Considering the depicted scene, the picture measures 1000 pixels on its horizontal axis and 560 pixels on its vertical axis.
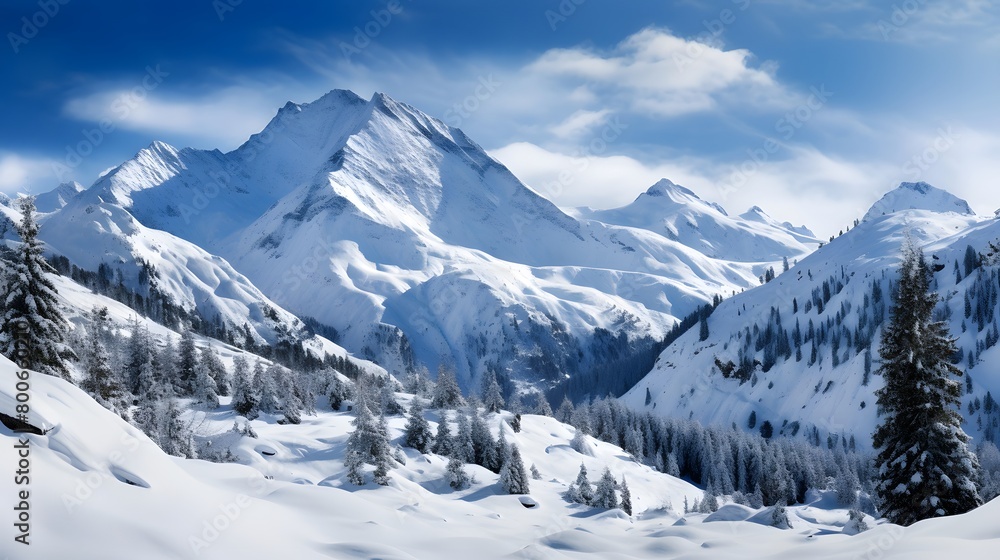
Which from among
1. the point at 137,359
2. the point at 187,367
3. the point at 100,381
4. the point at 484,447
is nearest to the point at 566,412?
the point at 484,447

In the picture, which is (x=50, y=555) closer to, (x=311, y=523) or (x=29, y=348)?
(x=311, y=523)

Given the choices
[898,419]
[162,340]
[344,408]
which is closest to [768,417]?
[344,408]

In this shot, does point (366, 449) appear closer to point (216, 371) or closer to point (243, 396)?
point (243, 396)

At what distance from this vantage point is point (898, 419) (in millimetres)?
26250

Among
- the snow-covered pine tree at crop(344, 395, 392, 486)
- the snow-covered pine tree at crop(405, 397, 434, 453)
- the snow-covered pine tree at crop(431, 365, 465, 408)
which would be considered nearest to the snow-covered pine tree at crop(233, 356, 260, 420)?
the snow-covered pine tree at crop(405, 397, 434, 453)

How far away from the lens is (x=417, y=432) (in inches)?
2667

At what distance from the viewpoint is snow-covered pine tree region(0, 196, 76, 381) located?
30922 mm

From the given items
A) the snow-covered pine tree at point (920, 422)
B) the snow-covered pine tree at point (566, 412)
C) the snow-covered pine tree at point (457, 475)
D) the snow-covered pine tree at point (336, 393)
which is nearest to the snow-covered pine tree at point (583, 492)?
the snow-covered pine tree at point (457, 475)

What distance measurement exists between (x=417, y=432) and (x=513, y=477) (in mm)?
14130

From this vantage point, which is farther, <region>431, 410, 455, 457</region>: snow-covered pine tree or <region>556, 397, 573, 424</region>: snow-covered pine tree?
<region>556, 397, 573, 424</region>: snow-covered pine tree

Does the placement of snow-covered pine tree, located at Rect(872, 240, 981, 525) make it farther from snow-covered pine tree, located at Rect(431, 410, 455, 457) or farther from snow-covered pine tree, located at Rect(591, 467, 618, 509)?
snow-covered pine tree, located at Rect(431, 410, 455, 457)

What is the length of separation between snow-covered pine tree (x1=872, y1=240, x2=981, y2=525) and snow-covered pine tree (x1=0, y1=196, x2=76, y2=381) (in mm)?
36954

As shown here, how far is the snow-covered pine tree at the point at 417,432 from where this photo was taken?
67125 millimetres

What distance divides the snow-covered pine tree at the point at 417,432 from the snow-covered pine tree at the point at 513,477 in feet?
38.4
